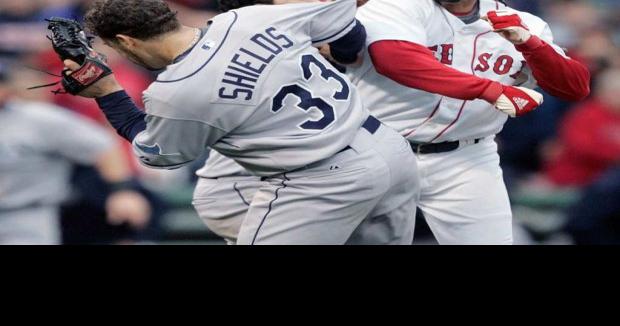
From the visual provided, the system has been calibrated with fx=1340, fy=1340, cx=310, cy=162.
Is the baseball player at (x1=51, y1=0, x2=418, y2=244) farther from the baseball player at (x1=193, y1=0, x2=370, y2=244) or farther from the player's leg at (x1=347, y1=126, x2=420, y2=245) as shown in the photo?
the baseball player at (x1=193, y1=0, x2=370, y2=244)

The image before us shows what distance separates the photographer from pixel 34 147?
571 cm

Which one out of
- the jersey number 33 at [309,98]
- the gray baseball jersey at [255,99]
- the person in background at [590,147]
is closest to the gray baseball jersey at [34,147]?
the gray baseball jersey at [255,99]

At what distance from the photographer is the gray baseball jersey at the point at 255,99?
3889mm

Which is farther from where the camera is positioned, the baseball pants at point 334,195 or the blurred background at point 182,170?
the blurred background at point 182,170

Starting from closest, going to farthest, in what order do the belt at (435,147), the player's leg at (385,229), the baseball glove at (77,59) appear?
the baseball glove at (77,59)
the player's leg at (385,229)
the belt at (435,147)

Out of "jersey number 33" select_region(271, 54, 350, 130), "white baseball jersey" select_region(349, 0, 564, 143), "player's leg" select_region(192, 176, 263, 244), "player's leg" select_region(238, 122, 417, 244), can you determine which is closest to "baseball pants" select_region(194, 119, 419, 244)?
"player's leg" select_region(238, 122, 417, 244)

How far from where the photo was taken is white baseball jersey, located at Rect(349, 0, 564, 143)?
454 cm

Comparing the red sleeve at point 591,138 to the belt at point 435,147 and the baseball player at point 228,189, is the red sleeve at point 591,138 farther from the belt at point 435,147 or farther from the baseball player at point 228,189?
the baseball player at point 228,189

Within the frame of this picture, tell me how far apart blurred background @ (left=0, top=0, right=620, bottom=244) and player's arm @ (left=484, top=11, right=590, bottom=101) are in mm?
957

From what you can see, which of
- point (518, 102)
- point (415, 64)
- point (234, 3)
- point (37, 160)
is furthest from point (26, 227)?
point (518, 102)

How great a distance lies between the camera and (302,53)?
4.03 meters
